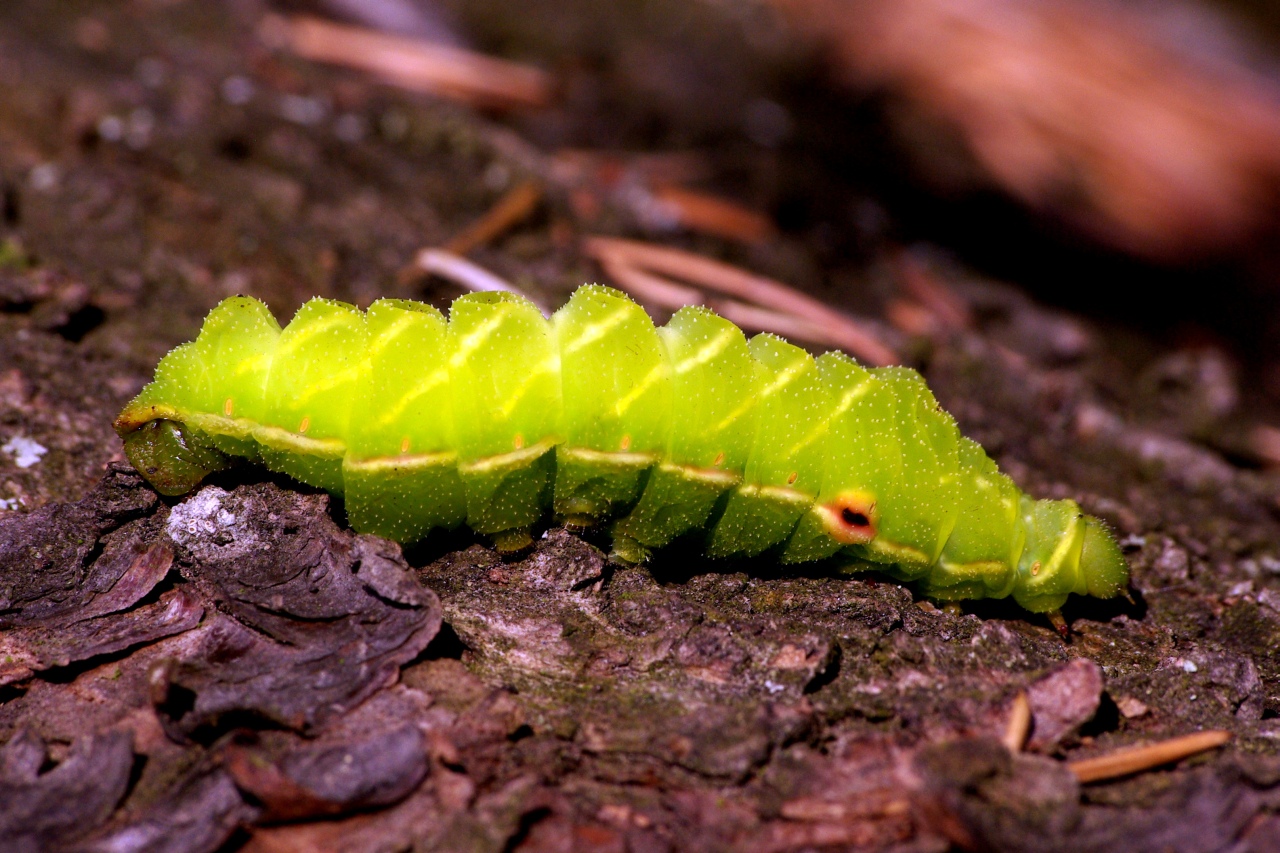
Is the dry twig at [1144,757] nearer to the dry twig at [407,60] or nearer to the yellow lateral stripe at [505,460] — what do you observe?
the yellow lateral stripe at [505,460]

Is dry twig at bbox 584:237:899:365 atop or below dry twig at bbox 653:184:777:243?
below

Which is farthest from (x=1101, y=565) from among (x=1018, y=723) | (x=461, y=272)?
(x=461, y=272)

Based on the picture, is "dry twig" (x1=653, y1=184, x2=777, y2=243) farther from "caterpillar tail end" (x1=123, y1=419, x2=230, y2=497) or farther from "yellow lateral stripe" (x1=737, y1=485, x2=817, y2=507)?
"caterpillar tail end" (x1=123, y1=419, x2=230, y2=497)

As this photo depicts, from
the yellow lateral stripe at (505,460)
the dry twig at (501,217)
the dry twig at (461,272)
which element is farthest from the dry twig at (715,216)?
the yellow lateral stripe at (505,460)

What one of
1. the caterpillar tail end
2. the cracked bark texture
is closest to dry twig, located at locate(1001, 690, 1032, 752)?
the cracked bark texture

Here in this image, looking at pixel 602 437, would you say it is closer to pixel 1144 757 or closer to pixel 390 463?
pixel 390 463

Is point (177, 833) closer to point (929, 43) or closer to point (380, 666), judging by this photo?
point (380, 666)
